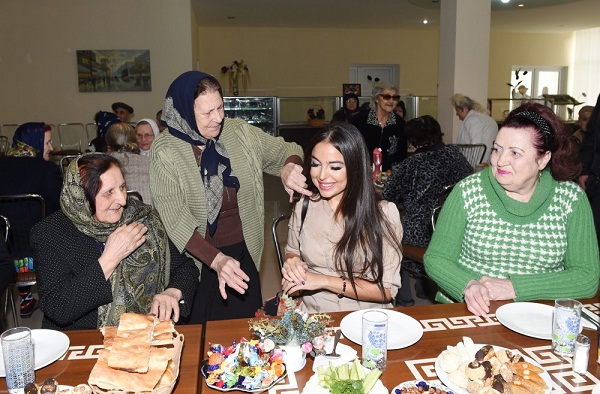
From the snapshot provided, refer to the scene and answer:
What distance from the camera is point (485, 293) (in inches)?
73.7

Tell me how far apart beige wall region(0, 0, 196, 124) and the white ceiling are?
3.60 ft

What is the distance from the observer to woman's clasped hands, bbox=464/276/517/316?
6.02ft

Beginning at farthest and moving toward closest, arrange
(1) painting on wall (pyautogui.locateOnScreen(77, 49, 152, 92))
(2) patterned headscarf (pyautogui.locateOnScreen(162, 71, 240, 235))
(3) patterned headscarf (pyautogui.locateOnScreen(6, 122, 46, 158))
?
(1) painting on wall (pyautogui.locateOnScreen(77, 49, 152, 92)) → (3) patterned headscarf (pyautogui.locateOnScreen(6, 122, 46, 158)) → (2) patterned headscarf (pyautogui.locateOnScreen(162, 71, 240, 235))

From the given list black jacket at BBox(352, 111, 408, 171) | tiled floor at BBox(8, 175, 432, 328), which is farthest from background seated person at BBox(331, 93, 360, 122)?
black jacket at BBox(352, 111, 408, 171)

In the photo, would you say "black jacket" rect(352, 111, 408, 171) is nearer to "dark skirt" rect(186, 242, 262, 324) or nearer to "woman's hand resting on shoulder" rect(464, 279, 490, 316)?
"dark skirt" rect(186, 242, 262, 324)

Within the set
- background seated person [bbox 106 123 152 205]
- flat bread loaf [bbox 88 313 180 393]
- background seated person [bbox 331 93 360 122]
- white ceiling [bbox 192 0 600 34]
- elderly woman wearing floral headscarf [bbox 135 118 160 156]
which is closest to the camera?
flat bread loaf [bbox 88 313 180 393]

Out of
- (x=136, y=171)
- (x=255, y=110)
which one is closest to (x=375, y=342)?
(x=136, y=171)

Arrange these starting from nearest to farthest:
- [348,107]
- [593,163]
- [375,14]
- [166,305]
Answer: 1. [166,305]
2. [593,163]
3. [348,107]
4. [375,14]

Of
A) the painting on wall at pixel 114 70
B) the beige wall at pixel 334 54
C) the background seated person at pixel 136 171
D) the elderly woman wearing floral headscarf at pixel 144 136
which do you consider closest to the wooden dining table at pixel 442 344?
the background seated person at pixel 136 171

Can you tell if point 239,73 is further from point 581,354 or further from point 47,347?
point 581,354

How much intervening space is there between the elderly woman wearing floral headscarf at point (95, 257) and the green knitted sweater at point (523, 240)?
113 centimetres

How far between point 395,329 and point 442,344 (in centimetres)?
15

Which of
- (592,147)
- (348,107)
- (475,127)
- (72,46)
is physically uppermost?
(72,46)

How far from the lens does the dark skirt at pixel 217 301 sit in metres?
2.39
